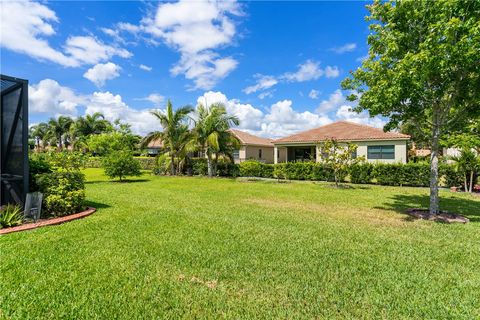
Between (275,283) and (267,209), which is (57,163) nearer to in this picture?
(267,209)

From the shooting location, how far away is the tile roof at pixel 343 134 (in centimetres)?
2225

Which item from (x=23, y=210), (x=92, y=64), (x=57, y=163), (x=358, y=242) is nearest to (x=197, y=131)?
(x=92, y=64)

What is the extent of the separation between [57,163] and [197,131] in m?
12.0

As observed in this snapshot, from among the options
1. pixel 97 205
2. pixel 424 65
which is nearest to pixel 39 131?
pixel 97 205

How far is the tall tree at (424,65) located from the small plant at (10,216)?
33.6 ft

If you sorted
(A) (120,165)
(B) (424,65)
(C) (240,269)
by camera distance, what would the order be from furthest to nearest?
(A) (120,165), (B) (424,65), (C) (240,269)

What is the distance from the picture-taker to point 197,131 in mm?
21469

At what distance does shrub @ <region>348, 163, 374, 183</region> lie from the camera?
17.1 metres

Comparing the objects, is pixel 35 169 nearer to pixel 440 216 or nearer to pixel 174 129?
pixel 440 216

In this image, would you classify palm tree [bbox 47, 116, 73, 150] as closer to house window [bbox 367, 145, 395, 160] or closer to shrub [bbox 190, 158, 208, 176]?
shrub [bbox 190, 158, 208, 176]

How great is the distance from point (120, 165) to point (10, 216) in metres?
12.0

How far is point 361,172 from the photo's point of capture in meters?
17.3

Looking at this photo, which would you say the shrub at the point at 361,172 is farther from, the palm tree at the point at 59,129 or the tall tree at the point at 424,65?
the palm tree at the point at 59,129

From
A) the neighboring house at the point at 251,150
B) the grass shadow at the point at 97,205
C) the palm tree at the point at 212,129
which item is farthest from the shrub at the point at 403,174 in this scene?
the grass shadow at the point at 97,205
